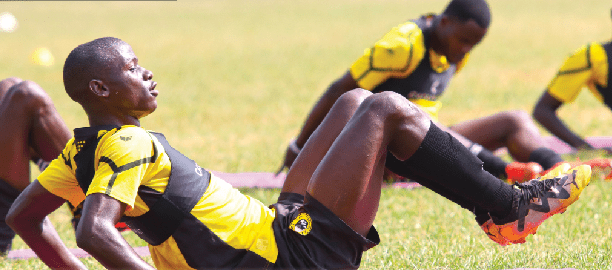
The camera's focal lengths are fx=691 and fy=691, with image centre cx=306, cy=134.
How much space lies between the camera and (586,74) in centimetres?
617

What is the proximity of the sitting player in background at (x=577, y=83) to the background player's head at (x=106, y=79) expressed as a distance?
462 centimetres

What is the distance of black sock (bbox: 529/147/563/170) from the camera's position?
5.07 m

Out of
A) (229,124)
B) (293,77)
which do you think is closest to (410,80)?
(229,124)

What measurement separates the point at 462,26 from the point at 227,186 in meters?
2.94

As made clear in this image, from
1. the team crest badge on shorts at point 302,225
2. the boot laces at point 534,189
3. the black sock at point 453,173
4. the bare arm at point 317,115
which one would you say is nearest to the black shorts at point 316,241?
the team crest badge on shorts at point 302,225

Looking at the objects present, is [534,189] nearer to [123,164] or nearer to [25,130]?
[123,164]

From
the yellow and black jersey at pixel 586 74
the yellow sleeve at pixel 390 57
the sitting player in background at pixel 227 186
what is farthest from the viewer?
the yellow and black jersey at pixel 586 74

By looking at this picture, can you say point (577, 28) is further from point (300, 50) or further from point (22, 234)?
point (22, 234)

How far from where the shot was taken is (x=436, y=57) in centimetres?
546

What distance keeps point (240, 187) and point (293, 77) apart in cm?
782

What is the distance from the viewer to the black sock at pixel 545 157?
200 inches

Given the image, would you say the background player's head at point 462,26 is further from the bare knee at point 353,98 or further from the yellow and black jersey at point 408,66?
the bare knee at point 353,98

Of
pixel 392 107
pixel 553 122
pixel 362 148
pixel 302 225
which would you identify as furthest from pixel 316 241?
A: pixel 553 122

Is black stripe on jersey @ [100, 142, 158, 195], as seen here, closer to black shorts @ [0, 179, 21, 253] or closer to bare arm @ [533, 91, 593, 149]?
black shorts @ [0, 179, 21, 253]
